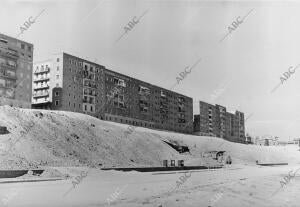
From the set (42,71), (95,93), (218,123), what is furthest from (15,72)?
(218,123)

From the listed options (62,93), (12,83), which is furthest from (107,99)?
(12,83)

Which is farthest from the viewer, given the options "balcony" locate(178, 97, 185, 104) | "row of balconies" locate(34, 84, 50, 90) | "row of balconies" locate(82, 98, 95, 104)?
"balcony" locate(178, 97, 185, 104)

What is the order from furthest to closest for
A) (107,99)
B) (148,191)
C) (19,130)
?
1. (107,99)
2. (19,130)
3. (148,191)

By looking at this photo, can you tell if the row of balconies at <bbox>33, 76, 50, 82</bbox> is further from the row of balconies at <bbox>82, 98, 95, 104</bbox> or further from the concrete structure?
the concrete structure

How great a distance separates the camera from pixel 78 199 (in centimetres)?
1695

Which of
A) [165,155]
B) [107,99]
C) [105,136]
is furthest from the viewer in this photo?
[107,99]

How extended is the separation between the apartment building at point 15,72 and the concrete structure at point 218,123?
262 feet

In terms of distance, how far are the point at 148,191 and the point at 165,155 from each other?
4338cm

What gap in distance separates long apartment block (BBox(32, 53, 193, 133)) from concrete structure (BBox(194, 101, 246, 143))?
2883cm

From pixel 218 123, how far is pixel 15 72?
102422mm

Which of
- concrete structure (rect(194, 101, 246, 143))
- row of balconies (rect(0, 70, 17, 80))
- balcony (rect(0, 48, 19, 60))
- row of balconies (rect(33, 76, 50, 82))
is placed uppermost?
balcony (rect(0, 48, 19, 60))

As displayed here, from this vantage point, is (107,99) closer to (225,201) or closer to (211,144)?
(211,144)

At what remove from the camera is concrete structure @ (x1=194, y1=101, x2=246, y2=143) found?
479 ft

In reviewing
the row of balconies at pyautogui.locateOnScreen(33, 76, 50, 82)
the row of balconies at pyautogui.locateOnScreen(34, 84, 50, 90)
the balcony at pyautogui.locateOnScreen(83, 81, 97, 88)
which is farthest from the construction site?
the row of balconies at pyautogui.locateOnScreen(33, 76, 50, 82)
